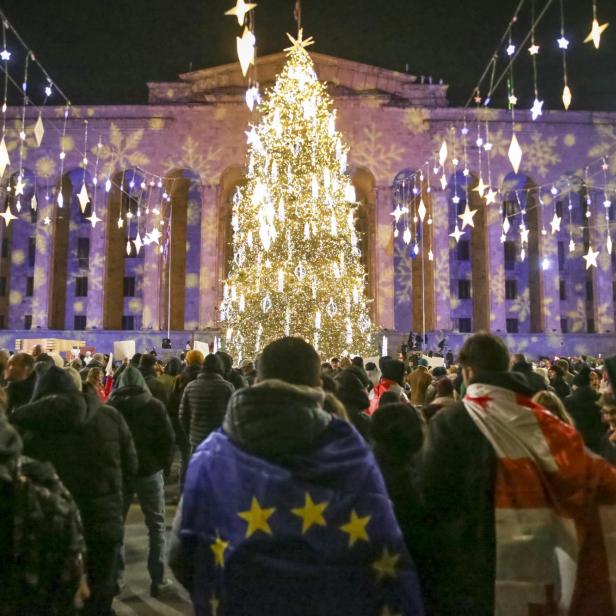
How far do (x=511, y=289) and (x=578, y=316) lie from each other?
4.20m

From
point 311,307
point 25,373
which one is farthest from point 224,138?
point 25,373

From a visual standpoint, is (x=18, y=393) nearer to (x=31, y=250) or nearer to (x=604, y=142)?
(x=31, y=250)

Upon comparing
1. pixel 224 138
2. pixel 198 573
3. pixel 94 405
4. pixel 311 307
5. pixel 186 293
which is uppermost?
pixel 224 138

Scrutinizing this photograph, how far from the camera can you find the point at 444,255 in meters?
31.0

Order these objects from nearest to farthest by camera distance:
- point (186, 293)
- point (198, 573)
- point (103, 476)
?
point (198, 573), point (103, 476), point (186, 293)

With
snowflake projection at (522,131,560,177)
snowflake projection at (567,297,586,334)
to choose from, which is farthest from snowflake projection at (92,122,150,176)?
snowflake projection at (567,297,586,334)

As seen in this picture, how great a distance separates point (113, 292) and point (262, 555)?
1376 inches

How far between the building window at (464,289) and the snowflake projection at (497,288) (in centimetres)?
348

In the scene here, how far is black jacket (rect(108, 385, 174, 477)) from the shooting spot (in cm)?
481

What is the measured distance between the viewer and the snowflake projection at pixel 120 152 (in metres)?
31.2

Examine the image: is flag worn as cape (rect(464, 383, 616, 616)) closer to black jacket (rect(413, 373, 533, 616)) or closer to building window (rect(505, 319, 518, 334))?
black jacket (rect(413, 373, 533, 616))

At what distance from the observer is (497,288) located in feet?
103

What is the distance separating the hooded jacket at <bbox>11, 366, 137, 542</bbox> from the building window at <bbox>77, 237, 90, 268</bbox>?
3437 centimetres

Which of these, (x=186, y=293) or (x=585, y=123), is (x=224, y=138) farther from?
(x=585, y=123)
